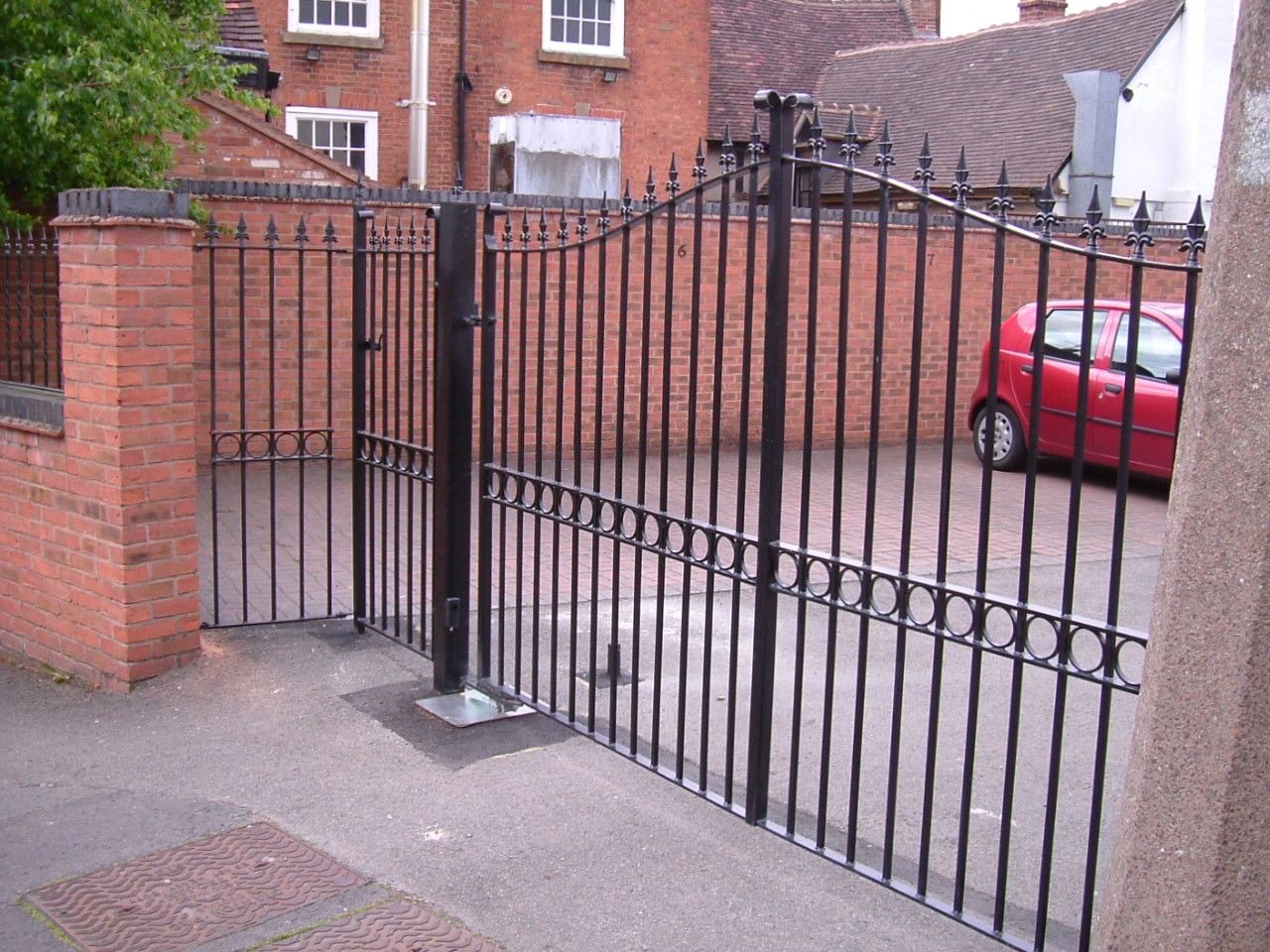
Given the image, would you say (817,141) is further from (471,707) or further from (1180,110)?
(1180,110)

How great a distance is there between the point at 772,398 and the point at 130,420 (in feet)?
9.46

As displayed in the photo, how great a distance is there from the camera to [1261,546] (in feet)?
7.34

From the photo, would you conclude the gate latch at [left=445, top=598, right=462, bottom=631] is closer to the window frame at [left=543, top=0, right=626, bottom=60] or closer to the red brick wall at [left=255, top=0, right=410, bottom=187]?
the red brick wall at [left=255, top=0, right=410, bottom=187]

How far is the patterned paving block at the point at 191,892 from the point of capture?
3.62 meters

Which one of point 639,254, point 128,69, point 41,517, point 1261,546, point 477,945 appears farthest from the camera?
point 639,254

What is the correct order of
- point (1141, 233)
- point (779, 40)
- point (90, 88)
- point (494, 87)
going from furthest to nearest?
point (779, 40)
point (494, 87)
point (90, 88)
point (1141, 233)

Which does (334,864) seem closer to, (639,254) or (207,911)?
(207,911)

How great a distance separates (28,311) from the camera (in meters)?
8.48

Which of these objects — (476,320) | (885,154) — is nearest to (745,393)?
(885,154)

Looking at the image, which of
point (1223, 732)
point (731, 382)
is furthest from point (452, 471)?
point (731, 382)

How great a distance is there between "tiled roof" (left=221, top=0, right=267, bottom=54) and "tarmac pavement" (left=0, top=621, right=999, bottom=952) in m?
10.2

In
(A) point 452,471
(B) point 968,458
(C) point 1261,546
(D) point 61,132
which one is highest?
(D) point 61,132

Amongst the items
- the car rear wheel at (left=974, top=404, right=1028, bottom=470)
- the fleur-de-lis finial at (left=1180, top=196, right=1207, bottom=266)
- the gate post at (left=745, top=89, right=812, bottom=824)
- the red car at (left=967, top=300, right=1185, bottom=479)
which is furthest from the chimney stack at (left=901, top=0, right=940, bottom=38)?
the fleur-de-lis finial at (left=1180, top=196, right=1207, bottom=266)

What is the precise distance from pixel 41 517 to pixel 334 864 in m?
2.75
